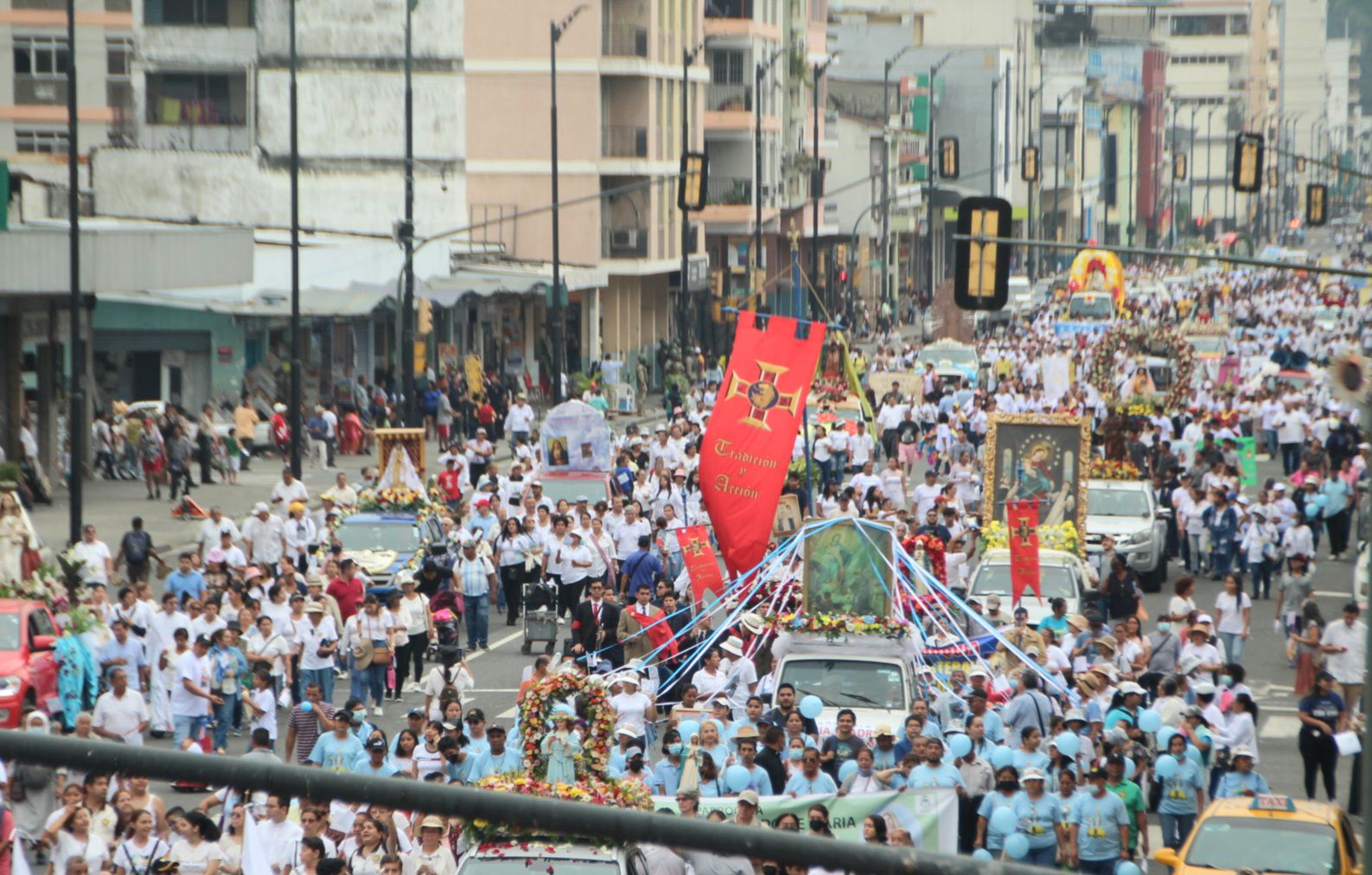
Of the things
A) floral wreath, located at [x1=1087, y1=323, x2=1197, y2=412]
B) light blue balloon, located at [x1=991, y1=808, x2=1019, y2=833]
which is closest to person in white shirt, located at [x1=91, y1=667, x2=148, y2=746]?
light blue balloon, located at [x1=991, y1=808, x2=1019, y2=833]

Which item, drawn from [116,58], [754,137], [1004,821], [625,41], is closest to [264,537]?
[1004,821]

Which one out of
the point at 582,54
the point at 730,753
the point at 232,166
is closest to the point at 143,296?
the point at 232,166

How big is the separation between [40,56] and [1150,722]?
54.7m

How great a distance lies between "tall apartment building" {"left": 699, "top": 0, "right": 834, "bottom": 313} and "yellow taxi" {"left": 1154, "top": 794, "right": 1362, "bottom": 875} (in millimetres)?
47346

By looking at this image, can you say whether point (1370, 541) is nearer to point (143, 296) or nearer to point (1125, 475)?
point (1125, 475)

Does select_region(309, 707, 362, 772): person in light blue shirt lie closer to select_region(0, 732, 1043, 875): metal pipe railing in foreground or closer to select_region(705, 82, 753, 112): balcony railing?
select_region(0, 732, 1043, 875): metal pipe railing in foreground

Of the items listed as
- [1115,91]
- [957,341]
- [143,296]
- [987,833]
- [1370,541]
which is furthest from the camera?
[1115,91]

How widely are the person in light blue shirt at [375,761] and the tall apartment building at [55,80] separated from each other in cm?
4320

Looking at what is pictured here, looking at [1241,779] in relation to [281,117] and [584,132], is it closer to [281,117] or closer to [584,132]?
[584,132]

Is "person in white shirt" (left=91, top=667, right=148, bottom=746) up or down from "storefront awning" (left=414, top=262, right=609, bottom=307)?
down

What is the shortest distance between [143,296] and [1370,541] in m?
35.1

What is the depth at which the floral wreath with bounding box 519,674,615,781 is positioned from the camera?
12712 mm

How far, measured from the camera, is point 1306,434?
37.7 metres

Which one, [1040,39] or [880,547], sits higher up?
[1040,39]
